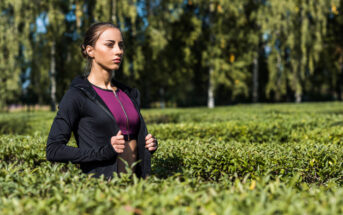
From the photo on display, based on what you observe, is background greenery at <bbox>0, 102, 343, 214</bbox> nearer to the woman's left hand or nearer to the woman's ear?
the woman's left hand

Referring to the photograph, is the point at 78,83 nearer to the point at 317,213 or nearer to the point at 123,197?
the point at 123,197

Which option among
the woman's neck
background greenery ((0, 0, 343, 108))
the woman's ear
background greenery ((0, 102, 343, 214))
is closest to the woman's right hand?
background greenery ((0, 102, 343, 214))

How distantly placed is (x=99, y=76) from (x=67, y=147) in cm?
60

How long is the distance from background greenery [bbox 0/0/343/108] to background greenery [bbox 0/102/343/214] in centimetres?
1171

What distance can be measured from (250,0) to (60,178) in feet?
84.5

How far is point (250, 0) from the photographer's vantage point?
25.1 m

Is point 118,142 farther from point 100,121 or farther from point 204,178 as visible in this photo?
point 204,178

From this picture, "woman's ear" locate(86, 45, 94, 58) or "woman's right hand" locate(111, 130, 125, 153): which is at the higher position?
"woman's ear" locate(86, 45, 94, 58)

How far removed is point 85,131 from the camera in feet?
7.30

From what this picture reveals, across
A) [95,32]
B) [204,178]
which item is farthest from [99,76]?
[204,178]

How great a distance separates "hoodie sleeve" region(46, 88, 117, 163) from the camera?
6.97 feet

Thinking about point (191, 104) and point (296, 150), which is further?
Answer: point (191, 104)

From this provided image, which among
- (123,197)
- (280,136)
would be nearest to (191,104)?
(280,136)

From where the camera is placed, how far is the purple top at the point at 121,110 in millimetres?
2264
